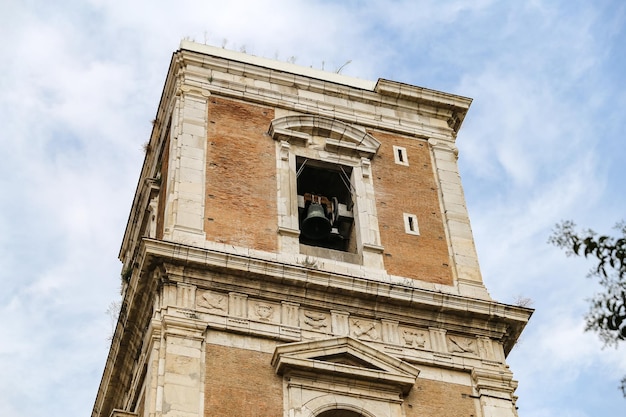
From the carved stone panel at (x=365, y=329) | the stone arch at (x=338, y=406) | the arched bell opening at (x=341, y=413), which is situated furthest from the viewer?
the carved stone panel at (x=365, y=329)

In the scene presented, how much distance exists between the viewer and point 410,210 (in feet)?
72.2

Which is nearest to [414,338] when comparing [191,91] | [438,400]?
[438,400]

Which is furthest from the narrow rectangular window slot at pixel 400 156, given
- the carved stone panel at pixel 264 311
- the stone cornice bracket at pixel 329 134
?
the carved stone panel at pixel 264 311

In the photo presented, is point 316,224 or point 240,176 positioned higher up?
point 240,176

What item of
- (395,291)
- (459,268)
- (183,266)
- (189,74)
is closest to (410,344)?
(395,291)

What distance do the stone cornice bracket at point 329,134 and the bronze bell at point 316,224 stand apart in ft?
5.73

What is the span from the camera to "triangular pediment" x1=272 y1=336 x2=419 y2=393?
17656mm

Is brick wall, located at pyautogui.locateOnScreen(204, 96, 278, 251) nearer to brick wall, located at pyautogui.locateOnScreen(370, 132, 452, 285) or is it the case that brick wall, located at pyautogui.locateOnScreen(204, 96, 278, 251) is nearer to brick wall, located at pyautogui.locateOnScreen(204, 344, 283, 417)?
brick wall, located at pyautogui.locateOnScreen(370, 132, 452, 285)

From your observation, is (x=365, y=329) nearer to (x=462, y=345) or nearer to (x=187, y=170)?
(x=462, y=345)

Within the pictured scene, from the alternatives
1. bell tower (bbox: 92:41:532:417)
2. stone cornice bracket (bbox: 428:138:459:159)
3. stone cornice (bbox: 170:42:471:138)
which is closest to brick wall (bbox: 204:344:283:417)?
bell tower (bbox: 92:41:532:417)

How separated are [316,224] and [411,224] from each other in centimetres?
191

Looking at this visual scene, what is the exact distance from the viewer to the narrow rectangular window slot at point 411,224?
70.6 feet

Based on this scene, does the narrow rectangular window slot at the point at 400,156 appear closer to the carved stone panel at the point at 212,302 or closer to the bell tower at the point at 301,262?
the bell tower at the point at 301,262

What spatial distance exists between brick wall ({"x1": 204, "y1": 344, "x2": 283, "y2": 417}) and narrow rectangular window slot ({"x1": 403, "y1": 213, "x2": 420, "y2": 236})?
15.8 feet
